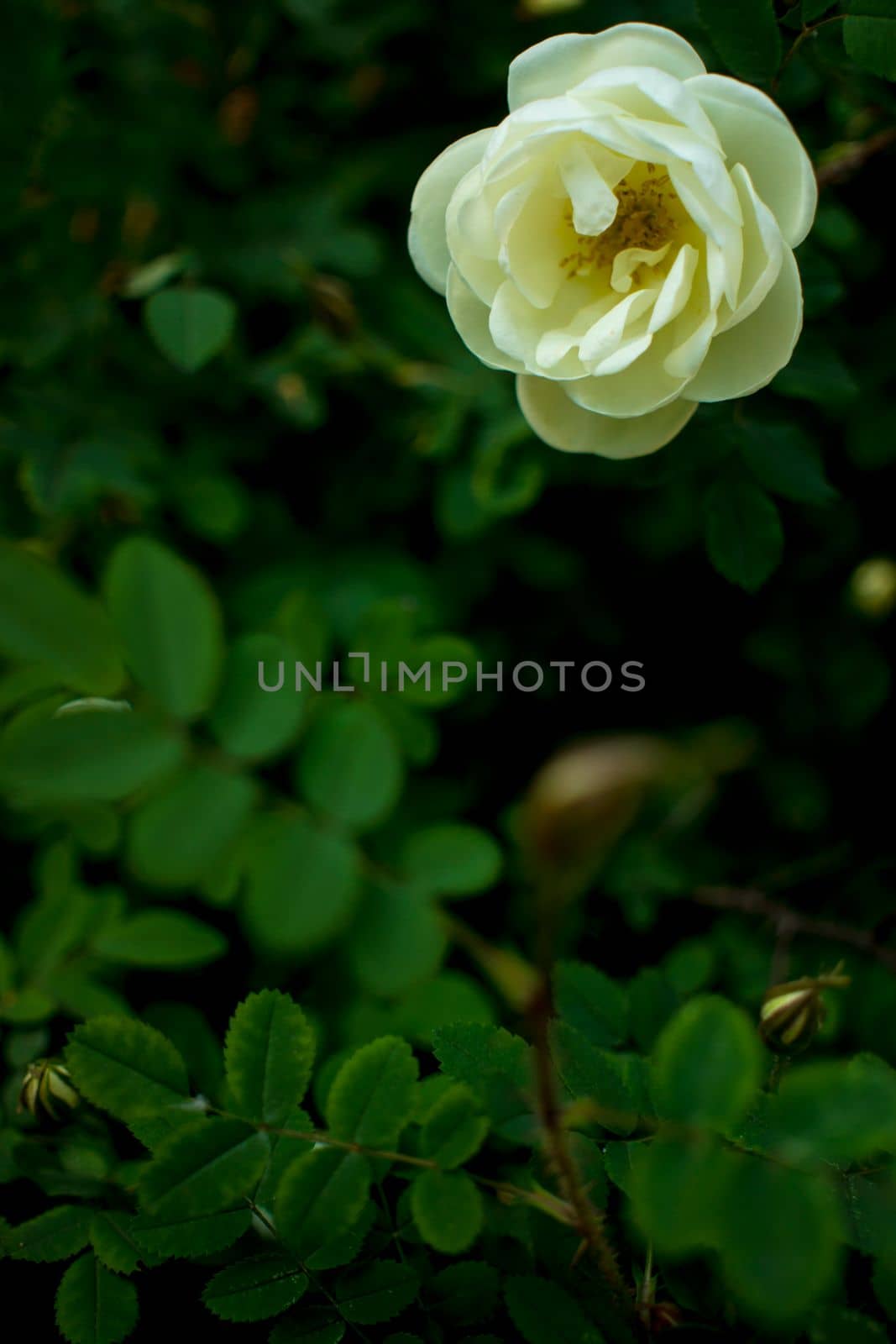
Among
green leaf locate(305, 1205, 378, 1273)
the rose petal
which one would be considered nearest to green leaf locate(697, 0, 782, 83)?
the rose petal

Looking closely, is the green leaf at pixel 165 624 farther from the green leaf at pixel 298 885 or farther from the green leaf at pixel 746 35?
the green leaf at pixel 746 35

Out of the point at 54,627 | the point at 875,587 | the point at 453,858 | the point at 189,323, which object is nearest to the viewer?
the point at 54,627

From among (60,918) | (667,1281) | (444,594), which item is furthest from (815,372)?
(60,918)

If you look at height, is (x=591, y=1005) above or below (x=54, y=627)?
below

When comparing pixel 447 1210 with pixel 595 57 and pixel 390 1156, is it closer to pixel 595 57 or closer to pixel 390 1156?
pixel 390 1156

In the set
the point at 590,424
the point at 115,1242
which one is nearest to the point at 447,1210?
the point at 115,1242

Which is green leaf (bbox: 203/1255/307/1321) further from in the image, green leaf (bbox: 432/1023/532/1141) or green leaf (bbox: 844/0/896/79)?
green leaf (bbox: 844/0/896/79)
